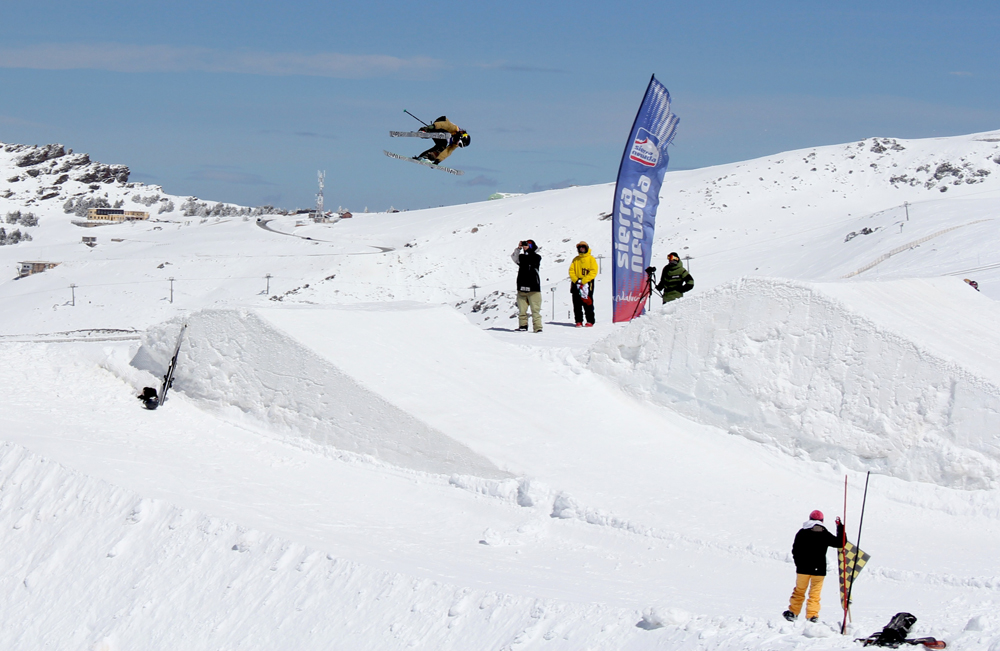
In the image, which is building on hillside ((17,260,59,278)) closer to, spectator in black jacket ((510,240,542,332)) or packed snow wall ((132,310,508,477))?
spectator in black jacket ((510,240,542,332))

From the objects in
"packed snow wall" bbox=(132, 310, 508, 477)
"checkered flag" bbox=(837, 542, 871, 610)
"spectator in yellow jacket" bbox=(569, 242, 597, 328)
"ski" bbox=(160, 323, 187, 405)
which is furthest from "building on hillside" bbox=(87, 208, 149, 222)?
"checkered flag" bbox=(837, 542, 871, 610)

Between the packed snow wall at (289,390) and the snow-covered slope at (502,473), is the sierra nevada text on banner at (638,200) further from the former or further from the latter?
the packed snow wall at (289,390)

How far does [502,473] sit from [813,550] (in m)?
4.09

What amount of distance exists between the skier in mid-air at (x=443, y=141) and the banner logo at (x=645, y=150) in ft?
9.50

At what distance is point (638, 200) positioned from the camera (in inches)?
679

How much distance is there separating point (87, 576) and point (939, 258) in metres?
19.1

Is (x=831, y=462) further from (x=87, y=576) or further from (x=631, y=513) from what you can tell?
(x=87, y=576)

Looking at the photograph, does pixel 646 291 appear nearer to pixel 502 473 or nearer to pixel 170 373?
pixel 502 473

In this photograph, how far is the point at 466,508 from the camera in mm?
9906

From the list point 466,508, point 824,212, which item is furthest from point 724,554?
point 824,212

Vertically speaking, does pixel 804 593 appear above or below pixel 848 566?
below

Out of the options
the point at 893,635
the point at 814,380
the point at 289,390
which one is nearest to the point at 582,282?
the point at 814,380

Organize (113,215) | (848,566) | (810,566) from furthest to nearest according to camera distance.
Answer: (113,215)
(810,566)
(848,566)

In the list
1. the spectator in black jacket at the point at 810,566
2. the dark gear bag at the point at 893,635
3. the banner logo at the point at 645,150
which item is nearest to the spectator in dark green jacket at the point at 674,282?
the banner logo at the point at 645,150
